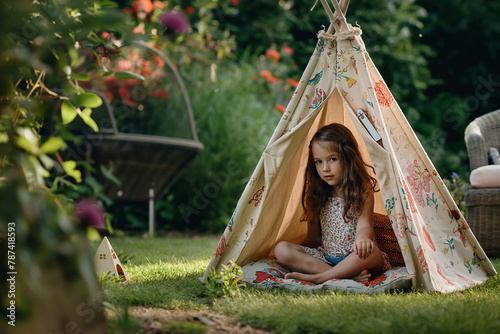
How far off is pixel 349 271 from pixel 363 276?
66 millimetres

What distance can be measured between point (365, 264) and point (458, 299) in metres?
0.47

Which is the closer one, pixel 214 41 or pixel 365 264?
pixel 365 264

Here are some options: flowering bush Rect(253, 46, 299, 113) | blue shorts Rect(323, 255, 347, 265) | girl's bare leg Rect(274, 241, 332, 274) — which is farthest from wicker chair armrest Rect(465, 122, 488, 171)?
flowering bush Rect(253, 46, 299, 113)

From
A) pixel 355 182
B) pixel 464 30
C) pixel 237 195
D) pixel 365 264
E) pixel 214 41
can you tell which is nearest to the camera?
pixel 365 264

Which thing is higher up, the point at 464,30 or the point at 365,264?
the point at 464,30

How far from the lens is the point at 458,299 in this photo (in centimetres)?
184

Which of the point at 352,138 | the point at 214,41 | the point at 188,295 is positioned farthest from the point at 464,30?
the point at 188,295

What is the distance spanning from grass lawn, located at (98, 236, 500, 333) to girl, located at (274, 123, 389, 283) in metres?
0.28

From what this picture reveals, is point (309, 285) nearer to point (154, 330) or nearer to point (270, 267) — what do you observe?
point (270, 267)

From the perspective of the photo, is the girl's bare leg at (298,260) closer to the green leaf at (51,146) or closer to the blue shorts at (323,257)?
the blue shorts at (323,257)

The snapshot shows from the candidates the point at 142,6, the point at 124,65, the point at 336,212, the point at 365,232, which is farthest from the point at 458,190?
the point at 124,65

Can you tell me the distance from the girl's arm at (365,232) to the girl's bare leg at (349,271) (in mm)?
31

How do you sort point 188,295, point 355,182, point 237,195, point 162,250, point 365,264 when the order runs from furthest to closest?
point 237,195, point 162,250, point 355,182, point 365,264, point 188,295

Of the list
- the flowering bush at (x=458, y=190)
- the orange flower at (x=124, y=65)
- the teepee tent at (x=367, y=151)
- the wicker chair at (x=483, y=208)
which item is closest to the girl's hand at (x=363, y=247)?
the teepee tent at (x=367, y=151)
